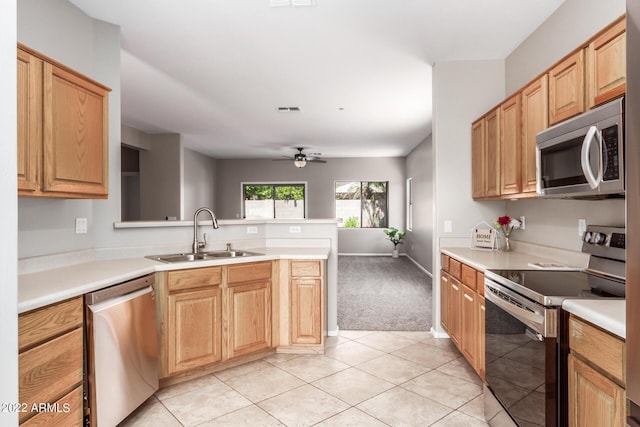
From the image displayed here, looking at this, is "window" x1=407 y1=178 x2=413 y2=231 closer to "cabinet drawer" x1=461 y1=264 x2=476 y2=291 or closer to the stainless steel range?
"cabinet drawer" x1=461 y1=264 x2=476 y2=291

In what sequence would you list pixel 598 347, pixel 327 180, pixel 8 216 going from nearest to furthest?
pixel 8 216
pixel 598 347
pixel 327 180

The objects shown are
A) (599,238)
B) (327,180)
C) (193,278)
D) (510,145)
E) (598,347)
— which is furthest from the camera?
(327,180)

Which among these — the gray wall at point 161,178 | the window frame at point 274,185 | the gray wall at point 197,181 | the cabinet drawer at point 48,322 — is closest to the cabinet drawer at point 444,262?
the cabinet drawer at point 48,322

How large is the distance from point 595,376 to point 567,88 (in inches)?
61.5

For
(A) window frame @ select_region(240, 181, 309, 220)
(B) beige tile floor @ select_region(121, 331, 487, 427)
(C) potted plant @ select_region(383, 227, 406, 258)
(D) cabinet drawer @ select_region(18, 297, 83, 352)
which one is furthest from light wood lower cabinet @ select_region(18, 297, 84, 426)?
(A) window frame @ select_region(240, 181, 309, 220)

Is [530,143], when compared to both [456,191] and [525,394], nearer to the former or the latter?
[456,191]

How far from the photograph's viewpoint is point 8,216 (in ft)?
2.76

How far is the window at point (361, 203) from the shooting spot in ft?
31.8

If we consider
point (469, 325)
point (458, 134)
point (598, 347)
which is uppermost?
point (458, 134)

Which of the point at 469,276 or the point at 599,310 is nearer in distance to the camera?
the point at 599,310

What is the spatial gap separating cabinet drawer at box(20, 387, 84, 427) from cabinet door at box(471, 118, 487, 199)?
10.4 ft

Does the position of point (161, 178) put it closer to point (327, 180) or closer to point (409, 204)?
point (327, 180)

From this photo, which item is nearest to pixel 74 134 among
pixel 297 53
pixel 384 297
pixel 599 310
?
pixel 297 53

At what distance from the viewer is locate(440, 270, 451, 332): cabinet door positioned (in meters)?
3.19
